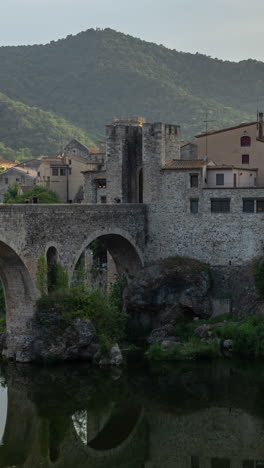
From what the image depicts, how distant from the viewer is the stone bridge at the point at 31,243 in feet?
116

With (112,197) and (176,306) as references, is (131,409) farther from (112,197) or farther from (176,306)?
(112,197)

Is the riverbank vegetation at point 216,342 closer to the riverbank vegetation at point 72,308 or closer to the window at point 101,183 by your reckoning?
the riverbank vegetation at point 72,308

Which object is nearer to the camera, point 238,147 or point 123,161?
point 123,161

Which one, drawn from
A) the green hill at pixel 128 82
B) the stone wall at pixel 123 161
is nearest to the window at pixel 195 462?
the stone wall at pixel 123 161

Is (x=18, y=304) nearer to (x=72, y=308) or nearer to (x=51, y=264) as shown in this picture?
(x=51, y=264)

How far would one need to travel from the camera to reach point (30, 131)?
117625mm

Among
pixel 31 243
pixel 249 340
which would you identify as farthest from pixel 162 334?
pixel 31 243

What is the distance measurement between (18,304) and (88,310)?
3.11 metres

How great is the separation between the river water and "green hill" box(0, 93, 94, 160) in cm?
8081

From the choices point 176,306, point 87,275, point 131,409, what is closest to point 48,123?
point 87,275

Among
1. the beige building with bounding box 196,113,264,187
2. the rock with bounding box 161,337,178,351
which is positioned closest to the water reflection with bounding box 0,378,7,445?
the rock with bounding box 161,337,178,351

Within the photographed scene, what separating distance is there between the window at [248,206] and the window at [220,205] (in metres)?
0.82

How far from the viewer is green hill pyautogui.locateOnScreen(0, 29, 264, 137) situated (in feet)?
424

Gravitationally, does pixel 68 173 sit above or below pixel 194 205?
above
